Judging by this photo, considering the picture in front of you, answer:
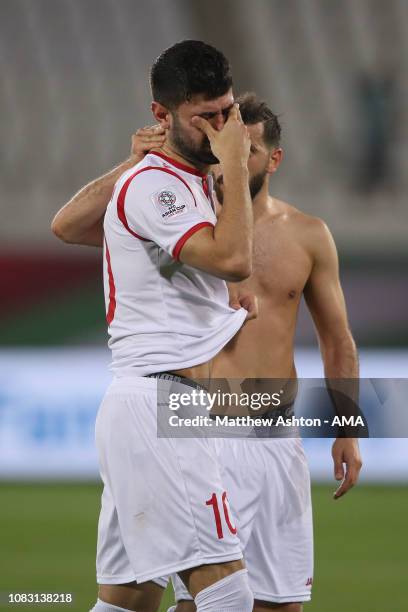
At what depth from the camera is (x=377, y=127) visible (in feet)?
44.6

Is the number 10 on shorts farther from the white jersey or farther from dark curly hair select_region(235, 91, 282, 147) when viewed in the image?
dark curly hair select_region(235, 91, 282, 147)

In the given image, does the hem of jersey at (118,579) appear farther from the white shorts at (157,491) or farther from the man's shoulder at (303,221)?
the man's shoulder at (303,221)

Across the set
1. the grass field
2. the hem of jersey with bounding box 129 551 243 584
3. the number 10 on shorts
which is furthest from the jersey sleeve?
the grass field

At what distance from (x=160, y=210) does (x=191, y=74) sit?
1.43 feet

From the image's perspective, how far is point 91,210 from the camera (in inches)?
152

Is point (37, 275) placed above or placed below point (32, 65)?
below

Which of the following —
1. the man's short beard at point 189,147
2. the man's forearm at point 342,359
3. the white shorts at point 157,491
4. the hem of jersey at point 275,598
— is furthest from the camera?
the man's forearm at point 342,359

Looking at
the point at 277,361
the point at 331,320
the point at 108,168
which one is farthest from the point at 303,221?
the point at 108,168

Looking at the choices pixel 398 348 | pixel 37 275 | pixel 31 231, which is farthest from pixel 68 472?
pixel 31 231

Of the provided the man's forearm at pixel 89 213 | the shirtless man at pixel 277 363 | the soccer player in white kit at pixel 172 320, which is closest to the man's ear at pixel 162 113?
the soccer player in white kit at pixel 172 320

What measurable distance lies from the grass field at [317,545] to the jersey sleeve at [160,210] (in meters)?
3.11

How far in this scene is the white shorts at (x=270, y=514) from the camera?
4.48m

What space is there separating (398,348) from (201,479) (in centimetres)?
843

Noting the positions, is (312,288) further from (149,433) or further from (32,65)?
(32,65)
